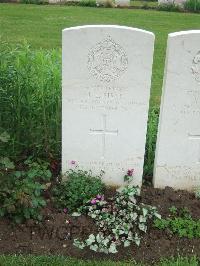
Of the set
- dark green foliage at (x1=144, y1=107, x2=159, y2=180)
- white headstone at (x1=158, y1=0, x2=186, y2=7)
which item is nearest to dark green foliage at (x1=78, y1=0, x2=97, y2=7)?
white headstone at (x1=158, y1=0, x2=186, y2=7)

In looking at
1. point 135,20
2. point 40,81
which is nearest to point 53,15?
point 135,20

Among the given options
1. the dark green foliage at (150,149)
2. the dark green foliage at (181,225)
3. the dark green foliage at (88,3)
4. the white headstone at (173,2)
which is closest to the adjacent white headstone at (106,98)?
the dark green foliage at (150,149)

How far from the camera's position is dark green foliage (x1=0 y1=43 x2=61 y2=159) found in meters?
4.73

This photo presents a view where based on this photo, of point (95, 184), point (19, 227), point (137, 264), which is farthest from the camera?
point (95, 184)

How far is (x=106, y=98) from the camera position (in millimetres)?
4309

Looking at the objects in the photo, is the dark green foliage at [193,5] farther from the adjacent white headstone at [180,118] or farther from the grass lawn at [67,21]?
the adjacent white headstone at [180,118]

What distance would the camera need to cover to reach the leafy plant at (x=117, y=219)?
155 inches

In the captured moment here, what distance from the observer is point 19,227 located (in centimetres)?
411

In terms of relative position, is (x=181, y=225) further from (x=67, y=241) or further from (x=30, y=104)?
(x=30, y=104)

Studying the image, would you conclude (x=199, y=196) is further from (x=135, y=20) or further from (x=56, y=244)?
(x=135, y=20)

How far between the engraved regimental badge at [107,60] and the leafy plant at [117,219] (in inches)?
39.9

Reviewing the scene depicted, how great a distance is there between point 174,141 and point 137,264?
123 cm

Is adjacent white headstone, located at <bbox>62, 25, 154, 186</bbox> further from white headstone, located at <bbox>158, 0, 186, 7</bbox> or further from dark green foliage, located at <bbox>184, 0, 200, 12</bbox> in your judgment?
white headstone, located at <bbox>158, 0, 186, 7</bbox>

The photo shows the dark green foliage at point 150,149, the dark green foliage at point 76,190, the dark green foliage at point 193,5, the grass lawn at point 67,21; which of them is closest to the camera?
the dark green foliage at point 76,190
